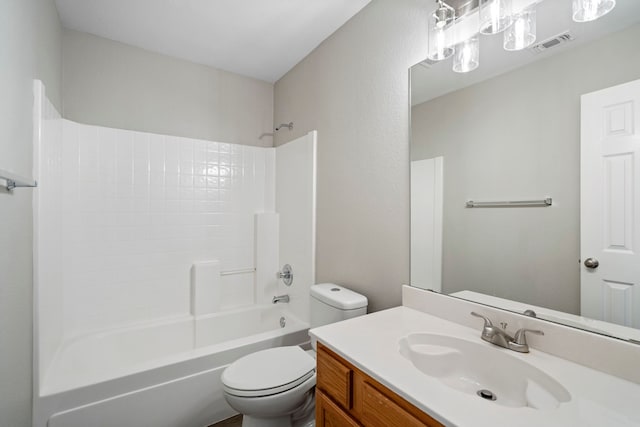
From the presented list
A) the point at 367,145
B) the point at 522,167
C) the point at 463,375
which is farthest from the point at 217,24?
the point at 463,375

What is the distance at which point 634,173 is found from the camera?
807mm

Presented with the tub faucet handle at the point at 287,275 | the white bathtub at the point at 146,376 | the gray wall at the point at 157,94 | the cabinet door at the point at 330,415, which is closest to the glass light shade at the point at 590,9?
the cabinet door at the point at 330,415

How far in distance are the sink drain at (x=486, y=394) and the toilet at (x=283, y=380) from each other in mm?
713

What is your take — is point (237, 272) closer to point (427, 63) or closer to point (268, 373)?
point (268, 373)

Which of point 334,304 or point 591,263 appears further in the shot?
point 334,304

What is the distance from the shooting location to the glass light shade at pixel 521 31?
104 cm

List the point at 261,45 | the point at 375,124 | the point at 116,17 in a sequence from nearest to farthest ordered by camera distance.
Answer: the point at 375,124 < the point at 116,17 < the point at 261,45

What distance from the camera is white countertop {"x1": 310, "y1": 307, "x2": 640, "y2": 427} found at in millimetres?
635

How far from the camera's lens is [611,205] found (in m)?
0.86

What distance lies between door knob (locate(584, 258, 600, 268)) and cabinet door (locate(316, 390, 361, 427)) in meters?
0.90

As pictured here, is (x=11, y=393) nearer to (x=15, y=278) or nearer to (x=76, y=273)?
(x=15, y=278)

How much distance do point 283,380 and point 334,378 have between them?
0.48 m

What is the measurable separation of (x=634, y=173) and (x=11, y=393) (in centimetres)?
225

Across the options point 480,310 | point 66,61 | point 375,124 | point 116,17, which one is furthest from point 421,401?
point 66,61
